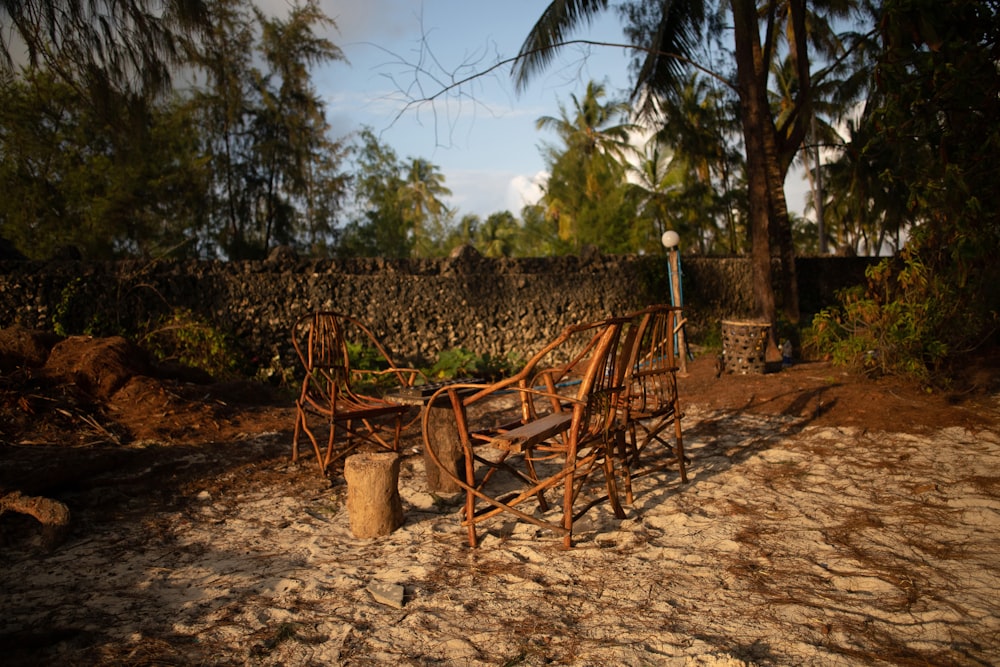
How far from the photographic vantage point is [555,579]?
2617 millimetres

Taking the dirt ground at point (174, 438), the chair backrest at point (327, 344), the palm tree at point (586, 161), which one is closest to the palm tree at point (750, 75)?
the dirt ground at point (174, 438)

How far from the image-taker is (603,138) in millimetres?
28875

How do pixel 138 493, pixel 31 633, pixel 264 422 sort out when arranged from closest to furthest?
pixel 31 633 < pixel 138 493 < pixel 264 422

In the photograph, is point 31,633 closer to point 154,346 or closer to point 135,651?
point 135,651

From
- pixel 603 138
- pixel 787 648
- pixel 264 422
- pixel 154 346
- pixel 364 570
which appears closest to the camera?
pixel 787 648

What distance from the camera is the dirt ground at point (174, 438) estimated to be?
82.8 inches

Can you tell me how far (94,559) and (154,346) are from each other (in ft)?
14.9

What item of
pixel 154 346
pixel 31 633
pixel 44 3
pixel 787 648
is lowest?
pixel 787 648

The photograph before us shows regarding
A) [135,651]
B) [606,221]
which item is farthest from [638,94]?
[606,221]

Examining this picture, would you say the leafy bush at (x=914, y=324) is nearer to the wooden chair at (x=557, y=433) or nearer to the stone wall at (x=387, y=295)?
the stone wall at (x=387, y=295)

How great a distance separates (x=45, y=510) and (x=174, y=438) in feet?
4.87

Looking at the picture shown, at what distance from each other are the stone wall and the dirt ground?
1.68 m

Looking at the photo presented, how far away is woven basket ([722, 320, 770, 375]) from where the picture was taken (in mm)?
6457

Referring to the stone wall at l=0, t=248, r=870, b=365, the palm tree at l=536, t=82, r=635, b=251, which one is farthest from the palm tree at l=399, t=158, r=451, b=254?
the stone wall at l=0, t=248, r=870, b=365
